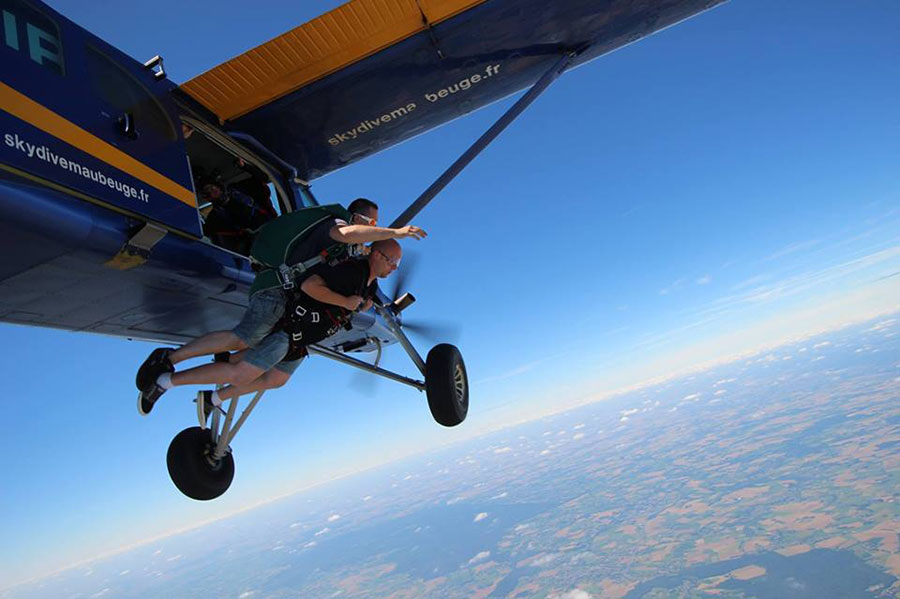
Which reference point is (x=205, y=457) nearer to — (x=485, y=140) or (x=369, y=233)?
(x=369, y=233)

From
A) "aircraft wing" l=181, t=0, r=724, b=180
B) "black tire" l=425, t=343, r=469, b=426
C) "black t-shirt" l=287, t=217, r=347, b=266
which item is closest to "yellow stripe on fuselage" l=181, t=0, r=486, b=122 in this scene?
"aircraft wing" l=181, t=0, r=724, b=180

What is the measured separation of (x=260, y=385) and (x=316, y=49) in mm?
3019

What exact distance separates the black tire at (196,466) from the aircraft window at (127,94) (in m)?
2.53

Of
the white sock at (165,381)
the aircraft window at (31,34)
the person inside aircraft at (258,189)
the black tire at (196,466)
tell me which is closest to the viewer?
the aircraft window at (31,34)

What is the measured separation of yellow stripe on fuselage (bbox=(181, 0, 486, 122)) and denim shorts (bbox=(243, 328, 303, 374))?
2333mm

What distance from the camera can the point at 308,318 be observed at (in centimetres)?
359

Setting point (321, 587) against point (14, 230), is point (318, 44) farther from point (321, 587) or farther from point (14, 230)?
point (321, 587)

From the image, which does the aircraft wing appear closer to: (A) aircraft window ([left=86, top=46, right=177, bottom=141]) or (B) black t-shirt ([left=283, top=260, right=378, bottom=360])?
(A) aircraft window ([left=86, top=46, right=177, bottom=141])

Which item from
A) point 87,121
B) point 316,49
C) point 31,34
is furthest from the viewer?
point 316,49

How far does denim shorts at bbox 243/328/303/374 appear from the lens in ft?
11.5

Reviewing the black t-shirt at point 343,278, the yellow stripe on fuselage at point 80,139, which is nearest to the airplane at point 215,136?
the yellow stripe on fuselage at point 80,139

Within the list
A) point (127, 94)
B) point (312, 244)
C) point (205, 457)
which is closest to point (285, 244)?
point (312, 244)

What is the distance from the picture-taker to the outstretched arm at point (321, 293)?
3.38 metres

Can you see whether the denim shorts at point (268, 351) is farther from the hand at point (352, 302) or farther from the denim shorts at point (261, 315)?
the hand at point (352, 302)
